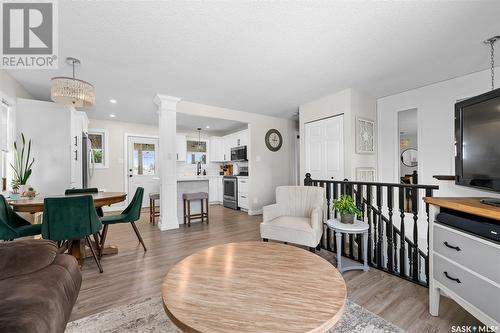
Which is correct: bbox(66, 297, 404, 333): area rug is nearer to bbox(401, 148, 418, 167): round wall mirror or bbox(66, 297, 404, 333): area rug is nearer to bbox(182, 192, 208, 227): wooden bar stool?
bbox(182, 192, 208, 227): wooden bar stool

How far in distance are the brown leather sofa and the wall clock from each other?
4.41 meters

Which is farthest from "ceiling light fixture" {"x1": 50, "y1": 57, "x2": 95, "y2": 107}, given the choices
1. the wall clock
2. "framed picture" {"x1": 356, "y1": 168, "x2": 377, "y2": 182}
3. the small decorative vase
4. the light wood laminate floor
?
"framed picture" {"x1": 356, "y1": 168, "x2": 377, "y2": 182}

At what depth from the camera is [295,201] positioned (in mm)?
2768

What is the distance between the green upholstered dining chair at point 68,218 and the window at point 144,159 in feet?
13.1

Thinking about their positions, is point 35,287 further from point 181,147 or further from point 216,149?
point 216,149

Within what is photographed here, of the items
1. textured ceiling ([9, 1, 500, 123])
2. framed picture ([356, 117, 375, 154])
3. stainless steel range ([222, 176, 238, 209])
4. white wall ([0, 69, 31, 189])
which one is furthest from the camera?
stainless steel range ([222, 176, 238, 209])

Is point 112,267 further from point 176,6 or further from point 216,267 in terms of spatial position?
point 176,6

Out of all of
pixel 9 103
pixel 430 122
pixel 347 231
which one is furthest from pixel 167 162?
pixel 430 122

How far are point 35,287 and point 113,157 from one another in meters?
5.20

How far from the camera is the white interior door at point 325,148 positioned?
3.66 metres

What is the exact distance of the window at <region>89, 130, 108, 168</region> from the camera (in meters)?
5.27

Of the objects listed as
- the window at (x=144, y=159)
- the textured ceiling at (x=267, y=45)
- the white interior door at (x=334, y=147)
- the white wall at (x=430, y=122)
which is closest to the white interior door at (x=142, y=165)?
the window at (x=144, y=159)

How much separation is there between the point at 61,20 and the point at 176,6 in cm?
105

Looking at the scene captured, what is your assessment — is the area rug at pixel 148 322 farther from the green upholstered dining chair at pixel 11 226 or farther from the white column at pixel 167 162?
the white column at pixel 167 162
